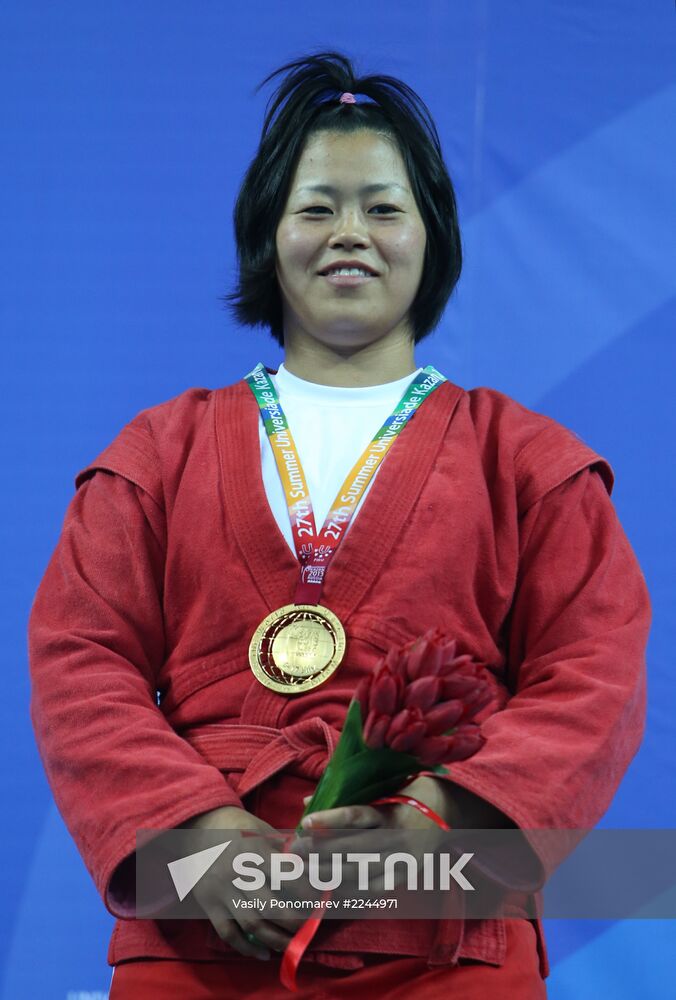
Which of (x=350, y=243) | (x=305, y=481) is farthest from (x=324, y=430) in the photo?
(x=350, y=243)

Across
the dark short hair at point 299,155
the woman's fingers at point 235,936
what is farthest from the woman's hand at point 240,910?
the dark short hair at point 299,155

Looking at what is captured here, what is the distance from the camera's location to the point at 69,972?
2254 mm

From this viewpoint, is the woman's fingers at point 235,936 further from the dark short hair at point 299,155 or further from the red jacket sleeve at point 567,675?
the dark short hair at point 299,155

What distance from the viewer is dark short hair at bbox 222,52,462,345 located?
1.88 meters

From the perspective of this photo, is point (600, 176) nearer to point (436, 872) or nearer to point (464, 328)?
point (464, 328)

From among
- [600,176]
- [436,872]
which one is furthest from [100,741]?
[600,176]

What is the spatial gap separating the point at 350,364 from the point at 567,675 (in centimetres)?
54

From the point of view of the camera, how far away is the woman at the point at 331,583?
4.83 feet

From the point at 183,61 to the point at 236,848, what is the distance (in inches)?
61.6

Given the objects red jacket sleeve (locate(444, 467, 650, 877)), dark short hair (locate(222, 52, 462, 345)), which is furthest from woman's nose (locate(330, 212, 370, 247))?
red jacket sleeve (locate(444, 467, 650, 877))

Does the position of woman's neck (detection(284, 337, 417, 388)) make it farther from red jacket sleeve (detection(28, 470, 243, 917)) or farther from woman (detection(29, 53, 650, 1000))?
red jacket sleeve (detection(28, 470, 243, 917))

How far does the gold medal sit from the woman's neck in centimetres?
38

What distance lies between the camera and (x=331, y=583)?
5.36 ft

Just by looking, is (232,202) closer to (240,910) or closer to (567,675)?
(567,675)
